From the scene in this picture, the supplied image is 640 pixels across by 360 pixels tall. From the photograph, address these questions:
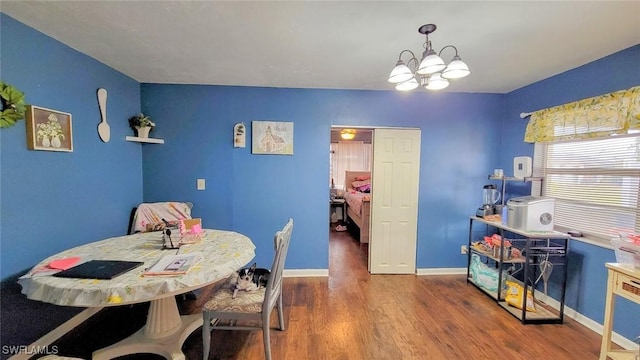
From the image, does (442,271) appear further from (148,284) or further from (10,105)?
(10,105)

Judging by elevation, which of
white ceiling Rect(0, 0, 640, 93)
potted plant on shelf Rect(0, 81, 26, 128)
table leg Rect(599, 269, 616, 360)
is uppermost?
white ceiling Rect(0, 0, 640, 93)

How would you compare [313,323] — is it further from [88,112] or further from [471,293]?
[88,112]

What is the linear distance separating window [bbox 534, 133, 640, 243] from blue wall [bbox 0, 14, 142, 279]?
436cm

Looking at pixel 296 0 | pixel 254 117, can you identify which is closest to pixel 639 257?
pixel 296 0

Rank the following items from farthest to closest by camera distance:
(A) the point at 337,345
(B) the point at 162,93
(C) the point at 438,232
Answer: (C) the point at 438,232
(B) the point at 162,93
(A) the point at 337,345

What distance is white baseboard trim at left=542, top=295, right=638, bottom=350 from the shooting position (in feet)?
6.44

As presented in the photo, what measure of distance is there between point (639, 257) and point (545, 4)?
5.30ft

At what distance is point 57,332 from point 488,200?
4.30m

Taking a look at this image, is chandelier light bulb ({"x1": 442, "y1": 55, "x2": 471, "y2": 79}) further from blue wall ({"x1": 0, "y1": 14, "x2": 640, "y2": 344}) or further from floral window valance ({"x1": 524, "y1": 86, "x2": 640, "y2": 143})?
blue wall ({"x1": 0, "y1": 14, "x2": 640, "y2": 344})

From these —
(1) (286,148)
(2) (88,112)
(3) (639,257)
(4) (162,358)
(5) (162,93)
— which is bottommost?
(4) (162,358)

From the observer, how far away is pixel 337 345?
6.48 ft

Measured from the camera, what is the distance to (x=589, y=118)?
87.1 inches

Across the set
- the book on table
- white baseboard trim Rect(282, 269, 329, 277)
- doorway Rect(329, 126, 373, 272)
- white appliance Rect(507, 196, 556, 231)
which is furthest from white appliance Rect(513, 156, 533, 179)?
doorway Rect(329, 126, 373, 272)

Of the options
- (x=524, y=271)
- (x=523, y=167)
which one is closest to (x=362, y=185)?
(x=523, y=167)
